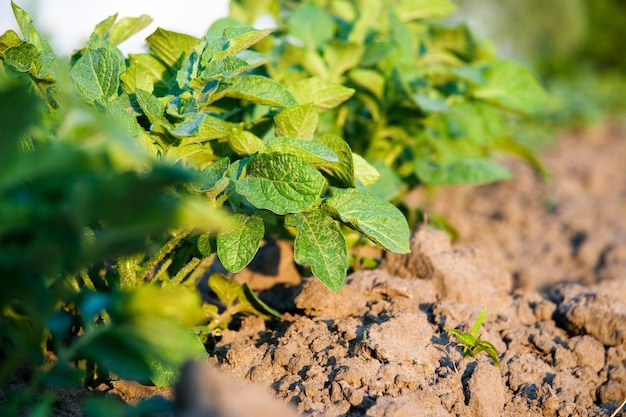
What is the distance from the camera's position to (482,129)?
2.75m

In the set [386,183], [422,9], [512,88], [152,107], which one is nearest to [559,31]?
[422,9]

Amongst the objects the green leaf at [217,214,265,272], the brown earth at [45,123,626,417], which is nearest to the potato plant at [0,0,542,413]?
the green leaf at [217,214,265,272]

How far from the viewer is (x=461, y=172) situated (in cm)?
245

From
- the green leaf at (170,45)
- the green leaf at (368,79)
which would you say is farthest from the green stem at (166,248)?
the green leaf at (368,79)

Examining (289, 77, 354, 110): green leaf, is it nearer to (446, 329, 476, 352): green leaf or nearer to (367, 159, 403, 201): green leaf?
(367, 159, 403, 201): green leaf

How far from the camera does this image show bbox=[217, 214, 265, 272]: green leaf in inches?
60.1

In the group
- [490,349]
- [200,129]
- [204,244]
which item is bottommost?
[490,349]

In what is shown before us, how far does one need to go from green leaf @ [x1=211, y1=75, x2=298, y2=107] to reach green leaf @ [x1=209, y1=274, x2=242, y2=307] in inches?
19.7

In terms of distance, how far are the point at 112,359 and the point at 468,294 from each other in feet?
4.41

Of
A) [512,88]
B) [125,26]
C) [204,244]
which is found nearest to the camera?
[204,244]

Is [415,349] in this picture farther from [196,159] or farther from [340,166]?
[196,159]

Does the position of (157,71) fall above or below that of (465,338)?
above

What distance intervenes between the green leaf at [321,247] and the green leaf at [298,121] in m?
0.26

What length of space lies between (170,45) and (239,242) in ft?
2.15
